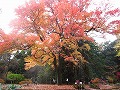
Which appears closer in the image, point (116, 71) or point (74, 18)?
point (74, 18)

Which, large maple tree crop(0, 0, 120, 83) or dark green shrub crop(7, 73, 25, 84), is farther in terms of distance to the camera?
dark green shrub crop(7, 73, 25, 84)

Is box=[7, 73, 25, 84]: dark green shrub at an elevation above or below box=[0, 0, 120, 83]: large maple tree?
below

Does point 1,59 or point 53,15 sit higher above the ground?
point 53,15

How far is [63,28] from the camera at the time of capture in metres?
23.4

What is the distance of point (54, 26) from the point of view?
78.2ft

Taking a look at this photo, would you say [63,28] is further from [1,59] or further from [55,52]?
[1,59]

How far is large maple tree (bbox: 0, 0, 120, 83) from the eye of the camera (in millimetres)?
22078

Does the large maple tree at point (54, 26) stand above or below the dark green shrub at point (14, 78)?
above

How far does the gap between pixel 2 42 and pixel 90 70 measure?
41.7 feet

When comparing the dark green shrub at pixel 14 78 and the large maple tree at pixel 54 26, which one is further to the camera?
the dark green shrub at pixel 14 78

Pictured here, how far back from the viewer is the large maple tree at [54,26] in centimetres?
2208

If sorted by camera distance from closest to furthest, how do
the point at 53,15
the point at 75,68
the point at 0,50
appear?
the point at 0,50, the point at 53,15, the point at 75,68

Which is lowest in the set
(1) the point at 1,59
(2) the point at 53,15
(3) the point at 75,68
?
(3) the point at 75,68

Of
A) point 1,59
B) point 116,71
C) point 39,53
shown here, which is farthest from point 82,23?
point 1,59
